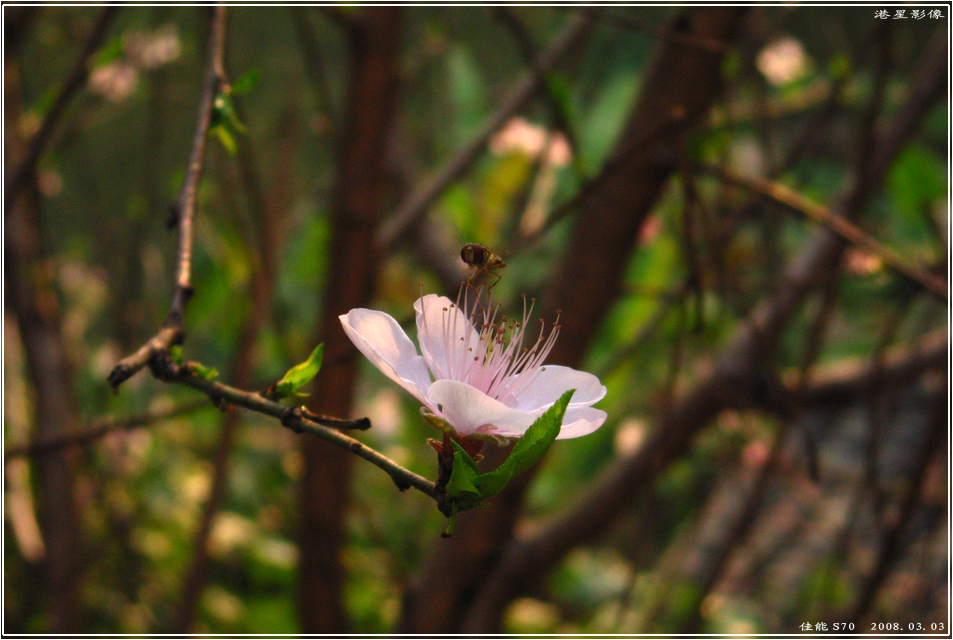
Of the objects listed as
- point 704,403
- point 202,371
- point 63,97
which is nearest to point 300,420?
point 202,371

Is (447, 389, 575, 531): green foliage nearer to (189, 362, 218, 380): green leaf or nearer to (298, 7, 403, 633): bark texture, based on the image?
(189, 362, 218, 380): green leaf

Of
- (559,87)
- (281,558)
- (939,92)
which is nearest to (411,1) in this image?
(559,87)

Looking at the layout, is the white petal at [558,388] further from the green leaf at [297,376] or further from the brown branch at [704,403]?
the brown branch at [704,403]

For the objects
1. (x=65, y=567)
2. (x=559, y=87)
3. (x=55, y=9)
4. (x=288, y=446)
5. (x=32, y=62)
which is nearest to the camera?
(x=559, y=87)

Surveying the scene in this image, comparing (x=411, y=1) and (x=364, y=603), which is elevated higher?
(x=411, y=1)

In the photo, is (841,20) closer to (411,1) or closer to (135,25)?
→ (411,1)

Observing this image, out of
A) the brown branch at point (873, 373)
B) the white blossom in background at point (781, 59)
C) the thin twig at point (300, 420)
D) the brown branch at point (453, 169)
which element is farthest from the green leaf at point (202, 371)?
the white blossom in background at point (781, 59)

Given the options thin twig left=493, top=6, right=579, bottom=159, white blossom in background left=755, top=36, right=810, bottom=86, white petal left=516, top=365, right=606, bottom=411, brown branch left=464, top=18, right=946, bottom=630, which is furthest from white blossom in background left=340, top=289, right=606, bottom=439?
white blossom in background left=755, top=36, right=810, bottom=86

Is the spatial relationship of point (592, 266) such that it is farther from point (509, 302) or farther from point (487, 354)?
point (487, 354)
